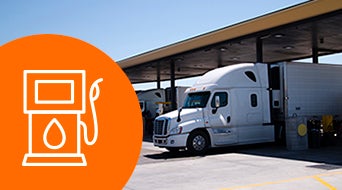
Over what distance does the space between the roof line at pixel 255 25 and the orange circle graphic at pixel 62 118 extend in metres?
12.4

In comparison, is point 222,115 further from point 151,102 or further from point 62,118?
point 151,102

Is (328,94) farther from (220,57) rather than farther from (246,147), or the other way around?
(220,57)

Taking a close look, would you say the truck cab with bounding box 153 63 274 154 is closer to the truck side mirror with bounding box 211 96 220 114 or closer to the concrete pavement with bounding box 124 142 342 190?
the truck side mirror with bounding box 211 96 220 114

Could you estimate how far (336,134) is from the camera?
56.4 ft

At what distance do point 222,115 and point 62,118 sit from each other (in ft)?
40.3

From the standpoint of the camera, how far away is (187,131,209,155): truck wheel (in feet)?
49.2

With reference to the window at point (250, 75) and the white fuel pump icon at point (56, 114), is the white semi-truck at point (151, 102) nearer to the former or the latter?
the window at point (250, 75)

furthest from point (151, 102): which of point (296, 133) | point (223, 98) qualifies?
point (296, 133)

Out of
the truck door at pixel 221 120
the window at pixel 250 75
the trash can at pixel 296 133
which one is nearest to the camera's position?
the trash can at pixel 296 133

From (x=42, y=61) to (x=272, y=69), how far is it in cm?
1436

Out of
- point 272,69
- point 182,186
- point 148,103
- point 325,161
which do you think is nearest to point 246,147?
point 272,69

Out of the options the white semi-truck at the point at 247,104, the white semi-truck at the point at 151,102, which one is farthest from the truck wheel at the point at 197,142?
the white semi-truck at the point at 151,102

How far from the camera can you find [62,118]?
12.3 feet

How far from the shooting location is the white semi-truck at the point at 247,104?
15109 millimetres
